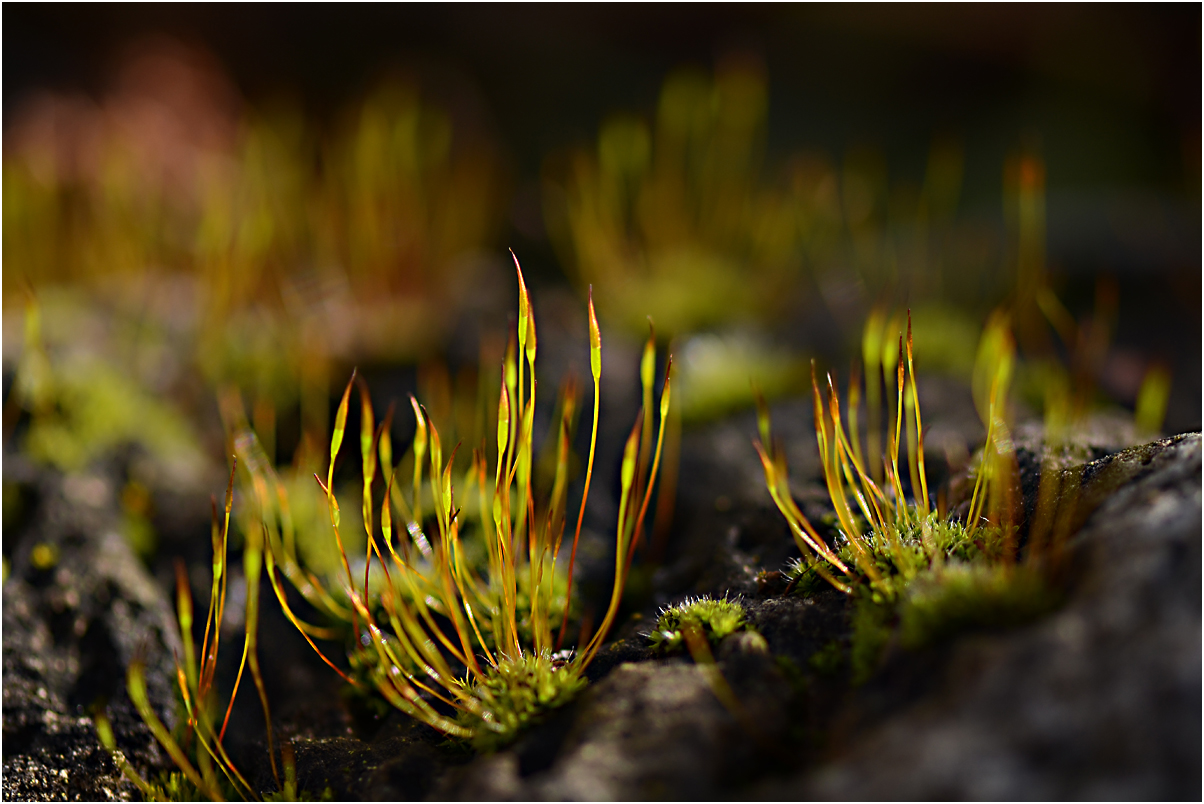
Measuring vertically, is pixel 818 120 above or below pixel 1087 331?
above

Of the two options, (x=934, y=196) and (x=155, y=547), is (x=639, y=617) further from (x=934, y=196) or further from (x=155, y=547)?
(x=934, y=196)

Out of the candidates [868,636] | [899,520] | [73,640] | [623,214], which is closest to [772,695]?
[868,636]

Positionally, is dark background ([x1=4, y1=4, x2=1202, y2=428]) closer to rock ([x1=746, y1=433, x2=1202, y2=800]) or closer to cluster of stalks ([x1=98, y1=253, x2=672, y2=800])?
Answer: cluster of stalks ([x1=98, y1=253, x2=672, y2=800])

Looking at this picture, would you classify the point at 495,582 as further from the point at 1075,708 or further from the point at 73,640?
the point at 73,640

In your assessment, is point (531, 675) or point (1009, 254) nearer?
point (531, 675)

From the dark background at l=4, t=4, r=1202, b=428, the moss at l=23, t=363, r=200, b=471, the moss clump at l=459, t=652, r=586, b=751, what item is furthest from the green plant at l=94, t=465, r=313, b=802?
the dark background at l=4, t=4, r=1202, b=428

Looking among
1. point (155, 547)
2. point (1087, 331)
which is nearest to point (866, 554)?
point (155, 547)
